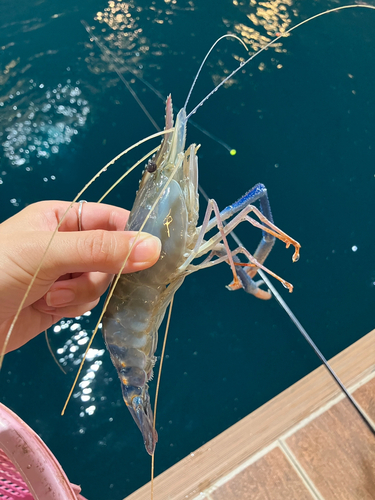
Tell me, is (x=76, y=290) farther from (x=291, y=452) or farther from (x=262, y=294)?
(x=291, y=452)

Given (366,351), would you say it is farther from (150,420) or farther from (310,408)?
(150,420)

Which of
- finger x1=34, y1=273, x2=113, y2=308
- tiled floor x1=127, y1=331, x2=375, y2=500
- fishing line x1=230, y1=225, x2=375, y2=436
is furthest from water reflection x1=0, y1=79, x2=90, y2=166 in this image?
tiled floor x1=127, y1=331, x2=375, y2=500

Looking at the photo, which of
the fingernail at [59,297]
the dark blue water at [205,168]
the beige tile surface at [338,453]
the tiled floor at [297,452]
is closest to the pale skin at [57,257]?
the fingernail at [59,297]

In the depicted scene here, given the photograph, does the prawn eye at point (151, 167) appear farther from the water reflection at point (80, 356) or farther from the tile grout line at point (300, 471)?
the tile grout line at point (300, 471)

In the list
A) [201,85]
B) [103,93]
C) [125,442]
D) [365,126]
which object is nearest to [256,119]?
[201,85]

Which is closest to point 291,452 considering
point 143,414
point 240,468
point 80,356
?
point 240,468

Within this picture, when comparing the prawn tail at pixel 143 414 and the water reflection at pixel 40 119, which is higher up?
the water reflection at pixel 40 119
